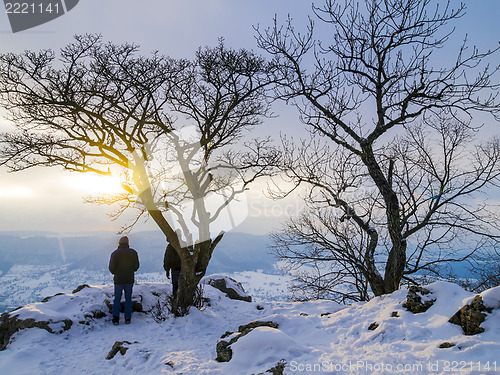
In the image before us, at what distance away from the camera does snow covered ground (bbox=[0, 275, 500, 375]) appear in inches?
145

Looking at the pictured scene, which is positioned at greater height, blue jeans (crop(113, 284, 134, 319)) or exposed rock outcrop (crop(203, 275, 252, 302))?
blue jeans (crop(113, 284, 134, 319))

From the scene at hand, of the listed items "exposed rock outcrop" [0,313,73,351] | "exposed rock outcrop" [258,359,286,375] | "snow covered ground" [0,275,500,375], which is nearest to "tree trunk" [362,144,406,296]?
"snow covered ground" [0,275,500,375]

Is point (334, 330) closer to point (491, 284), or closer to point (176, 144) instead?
point (491, 284)

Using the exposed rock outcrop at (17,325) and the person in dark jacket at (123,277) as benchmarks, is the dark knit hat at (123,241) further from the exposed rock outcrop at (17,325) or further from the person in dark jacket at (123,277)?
the exposed rock outcrop at (17,325)

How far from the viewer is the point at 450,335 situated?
4.07 metres

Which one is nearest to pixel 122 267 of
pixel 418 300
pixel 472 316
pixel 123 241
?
pixel 123 241

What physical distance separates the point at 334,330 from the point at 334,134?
17.0ft

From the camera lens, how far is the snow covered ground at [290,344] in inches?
145

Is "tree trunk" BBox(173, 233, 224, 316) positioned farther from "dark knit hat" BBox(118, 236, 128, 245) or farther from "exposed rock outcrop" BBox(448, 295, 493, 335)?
"exposed rock outcrop" BBox(448, 295, 493, 335)

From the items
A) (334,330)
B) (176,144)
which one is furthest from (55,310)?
(334,330)

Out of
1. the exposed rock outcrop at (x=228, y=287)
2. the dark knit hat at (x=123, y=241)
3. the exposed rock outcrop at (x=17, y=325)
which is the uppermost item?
the dark knit hat at (x=123, y=241)

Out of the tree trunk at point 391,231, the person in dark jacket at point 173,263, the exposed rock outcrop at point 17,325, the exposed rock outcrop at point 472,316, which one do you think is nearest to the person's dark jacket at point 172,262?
the person in dark jacket at point 173,263

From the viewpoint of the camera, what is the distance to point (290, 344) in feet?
14.7

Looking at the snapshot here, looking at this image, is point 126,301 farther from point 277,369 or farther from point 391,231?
point 391,231
